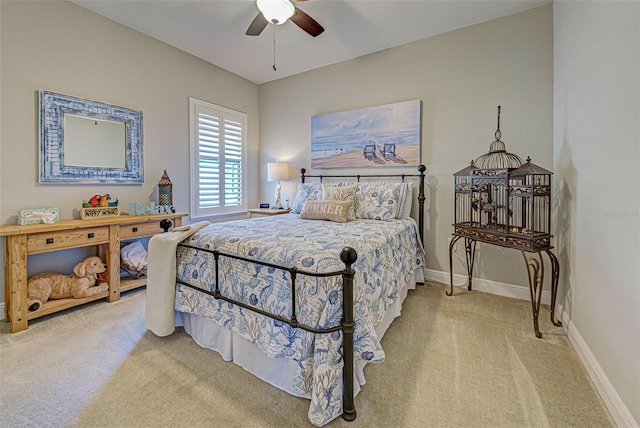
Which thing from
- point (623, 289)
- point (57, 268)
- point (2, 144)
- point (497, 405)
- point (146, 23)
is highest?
point (146, 23)

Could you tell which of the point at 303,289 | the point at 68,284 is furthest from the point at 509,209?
the point at 68,284

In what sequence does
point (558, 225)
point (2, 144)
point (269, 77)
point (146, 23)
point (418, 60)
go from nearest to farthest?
point (2, 144)
point (558, 225)
point (146, 23)
point (418, 60)
point (269, 77)

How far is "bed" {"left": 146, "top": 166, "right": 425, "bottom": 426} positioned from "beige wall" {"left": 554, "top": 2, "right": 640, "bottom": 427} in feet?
3.90

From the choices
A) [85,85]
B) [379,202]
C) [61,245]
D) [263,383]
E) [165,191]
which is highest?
[85,85]

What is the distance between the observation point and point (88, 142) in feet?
9.61

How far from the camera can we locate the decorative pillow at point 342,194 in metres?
3.17

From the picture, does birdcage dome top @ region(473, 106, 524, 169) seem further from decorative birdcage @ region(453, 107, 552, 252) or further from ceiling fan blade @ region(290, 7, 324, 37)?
ceiling fan blade @ region(290, 7, 324, 37)

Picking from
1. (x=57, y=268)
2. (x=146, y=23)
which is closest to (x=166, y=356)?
(x=57, y=268)

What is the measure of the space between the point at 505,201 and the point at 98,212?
13.2ft

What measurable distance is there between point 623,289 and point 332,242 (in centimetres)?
150

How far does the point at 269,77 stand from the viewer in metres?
4.57

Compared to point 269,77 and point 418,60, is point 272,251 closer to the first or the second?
point 418,60

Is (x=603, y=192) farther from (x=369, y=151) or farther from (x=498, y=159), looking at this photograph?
(x=369, y=151)

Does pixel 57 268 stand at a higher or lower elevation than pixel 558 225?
lower
